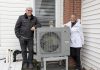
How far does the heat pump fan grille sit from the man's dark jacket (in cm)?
48

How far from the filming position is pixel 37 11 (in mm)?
6969

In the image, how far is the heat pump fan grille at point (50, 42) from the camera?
5.70 metres

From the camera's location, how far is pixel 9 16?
22.2 feet

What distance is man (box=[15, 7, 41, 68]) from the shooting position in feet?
19.7

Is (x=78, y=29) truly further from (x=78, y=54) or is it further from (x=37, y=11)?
(x=37, y=11)

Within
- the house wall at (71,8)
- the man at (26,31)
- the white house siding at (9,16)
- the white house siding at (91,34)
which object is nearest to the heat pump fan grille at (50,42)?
the man at (26,31)

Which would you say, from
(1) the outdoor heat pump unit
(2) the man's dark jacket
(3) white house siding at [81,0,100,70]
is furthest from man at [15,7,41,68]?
(3) white house siding at [81,0,100,70]

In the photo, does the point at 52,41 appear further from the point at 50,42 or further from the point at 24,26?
the point at 24,26

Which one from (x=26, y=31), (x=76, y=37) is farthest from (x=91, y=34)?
(x=26, y=31)

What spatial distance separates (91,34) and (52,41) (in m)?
1.01

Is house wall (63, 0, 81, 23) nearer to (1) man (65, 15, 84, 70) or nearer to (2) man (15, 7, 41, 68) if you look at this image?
(1) man (65, 15, 84, 70)

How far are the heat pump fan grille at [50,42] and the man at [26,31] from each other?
1.46 ft

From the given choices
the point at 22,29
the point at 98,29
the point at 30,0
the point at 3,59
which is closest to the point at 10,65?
the point at 3,59

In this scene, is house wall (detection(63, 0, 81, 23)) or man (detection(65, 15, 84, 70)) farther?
house wall (detection(63, 0, 81, 23))
